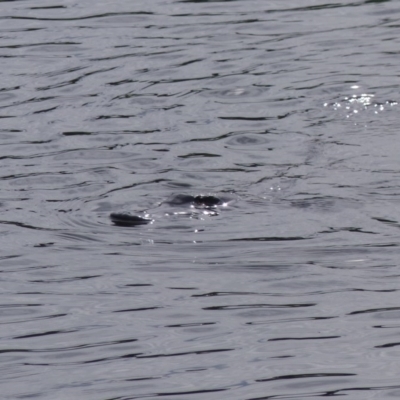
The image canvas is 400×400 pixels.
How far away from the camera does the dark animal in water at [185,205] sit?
25.4 ft

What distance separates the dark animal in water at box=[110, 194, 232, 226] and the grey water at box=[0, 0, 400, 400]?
79mm

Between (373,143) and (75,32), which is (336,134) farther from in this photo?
(75,32)

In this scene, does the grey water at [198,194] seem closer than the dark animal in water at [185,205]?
Yes

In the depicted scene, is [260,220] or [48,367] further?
[260,220]

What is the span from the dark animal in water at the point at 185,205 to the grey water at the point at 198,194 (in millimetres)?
79

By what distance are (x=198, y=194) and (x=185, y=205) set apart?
0.23 m

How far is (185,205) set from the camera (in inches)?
313

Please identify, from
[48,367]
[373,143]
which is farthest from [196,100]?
[48,367]

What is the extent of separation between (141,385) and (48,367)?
1.65ft

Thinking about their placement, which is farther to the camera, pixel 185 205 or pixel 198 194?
pixel 198 194

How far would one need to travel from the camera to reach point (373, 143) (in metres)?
9.09

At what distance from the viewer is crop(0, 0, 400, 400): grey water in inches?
228

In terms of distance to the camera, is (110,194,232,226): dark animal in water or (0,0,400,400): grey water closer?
(0,0,400,400): grey water

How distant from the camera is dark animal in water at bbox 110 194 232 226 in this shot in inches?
305
